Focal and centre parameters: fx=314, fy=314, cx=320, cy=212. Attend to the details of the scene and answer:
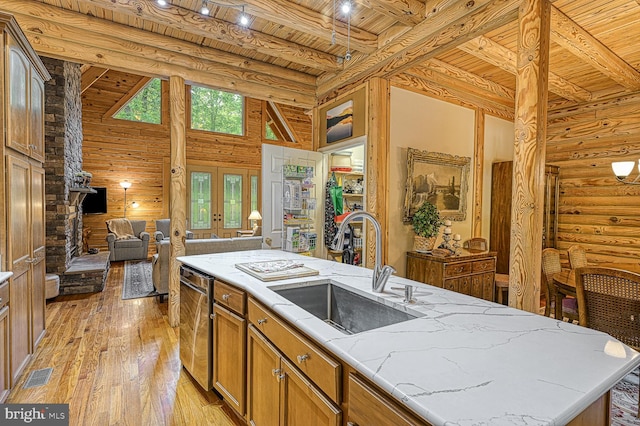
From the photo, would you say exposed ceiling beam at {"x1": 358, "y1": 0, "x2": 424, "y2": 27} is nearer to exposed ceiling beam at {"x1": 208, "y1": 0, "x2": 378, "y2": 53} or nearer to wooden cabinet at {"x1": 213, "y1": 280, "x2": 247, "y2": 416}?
exposed ceiling beam at {"x1": 208, "y1": 0, "x2": 378, "y2": 53}

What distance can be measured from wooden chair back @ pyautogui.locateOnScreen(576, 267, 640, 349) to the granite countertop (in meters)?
1.40

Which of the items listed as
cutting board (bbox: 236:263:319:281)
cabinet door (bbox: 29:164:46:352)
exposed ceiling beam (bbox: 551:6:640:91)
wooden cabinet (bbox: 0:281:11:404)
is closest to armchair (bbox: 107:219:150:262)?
cabinet door (bbox: 29:164:46:352)

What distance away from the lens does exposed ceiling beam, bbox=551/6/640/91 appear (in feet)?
9.43

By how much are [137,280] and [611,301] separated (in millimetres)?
6518

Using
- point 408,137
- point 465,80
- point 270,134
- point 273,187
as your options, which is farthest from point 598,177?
point 270,134

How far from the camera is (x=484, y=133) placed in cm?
453

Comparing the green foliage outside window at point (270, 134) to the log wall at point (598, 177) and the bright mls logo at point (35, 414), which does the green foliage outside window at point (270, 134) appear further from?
the bright mls logo at point (35, 414)

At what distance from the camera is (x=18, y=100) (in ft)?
7.53

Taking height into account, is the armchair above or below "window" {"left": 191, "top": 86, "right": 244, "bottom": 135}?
below

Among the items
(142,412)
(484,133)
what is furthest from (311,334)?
(484,133)

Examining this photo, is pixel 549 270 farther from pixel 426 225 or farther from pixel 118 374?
pixel 118 374

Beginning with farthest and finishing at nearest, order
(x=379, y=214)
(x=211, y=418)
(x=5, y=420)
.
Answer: (x=379, y=214) < (x=211, y=418) < (x=5, y=420)

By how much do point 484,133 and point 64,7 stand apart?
5036 mm

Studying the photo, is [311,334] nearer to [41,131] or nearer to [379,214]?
[379,214]
